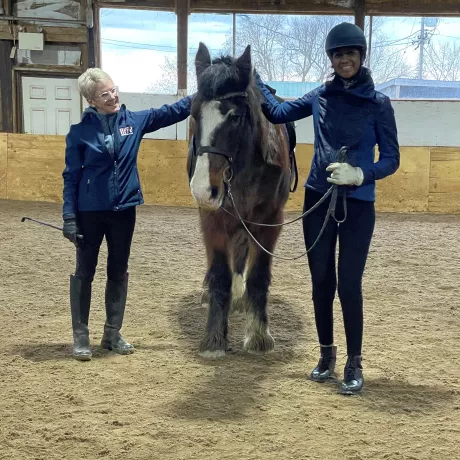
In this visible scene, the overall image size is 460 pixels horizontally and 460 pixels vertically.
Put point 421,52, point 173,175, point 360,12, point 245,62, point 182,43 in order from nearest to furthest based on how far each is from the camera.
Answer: point 245,62 → point 173,175 → point 360,12 → point 182,43 → point 421,52

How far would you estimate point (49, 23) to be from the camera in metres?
11.4

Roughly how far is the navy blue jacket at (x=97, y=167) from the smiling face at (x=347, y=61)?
117 cm

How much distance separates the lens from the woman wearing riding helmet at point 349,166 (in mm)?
2631

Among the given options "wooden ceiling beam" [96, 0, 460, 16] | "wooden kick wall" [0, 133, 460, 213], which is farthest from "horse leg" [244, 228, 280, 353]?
"wooden ceiling beam" [96, 0, 460, 16]

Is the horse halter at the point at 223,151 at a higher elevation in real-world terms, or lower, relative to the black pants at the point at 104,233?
higher

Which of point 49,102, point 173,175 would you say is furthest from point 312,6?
point 49,102

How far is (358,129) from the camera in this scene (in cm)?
267

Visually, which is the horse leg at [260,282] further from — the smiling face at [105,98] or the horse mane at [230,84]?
the smiling face at [105,98]

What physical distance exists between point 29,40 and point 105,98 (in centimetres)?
930

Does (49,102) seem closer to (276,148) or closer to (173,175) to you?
(173,175)

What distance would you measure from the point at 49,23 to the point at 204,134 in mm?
9829

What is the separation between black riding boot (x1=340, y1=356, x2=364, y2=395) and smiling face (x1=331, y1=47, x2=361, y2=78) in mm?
1355

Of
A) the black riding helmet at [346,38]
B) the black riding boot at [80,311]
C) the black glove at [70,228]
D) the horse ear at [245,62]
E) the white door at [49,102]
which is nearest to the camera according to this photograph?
the black riding helmet at [346,38]

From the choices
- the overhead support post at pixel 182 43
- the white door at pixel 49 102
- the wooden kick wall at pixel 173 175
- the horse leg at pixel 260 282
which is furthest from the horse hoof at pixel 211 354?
the white door at pixel 49 102
